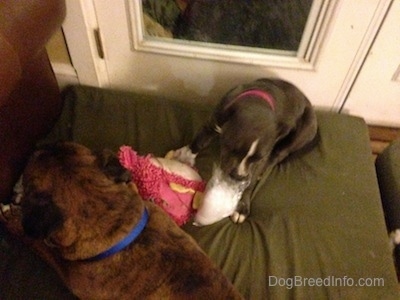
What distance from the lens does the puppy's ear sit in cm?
103

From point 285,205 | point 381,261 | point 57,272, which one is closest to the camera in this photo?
point 57,272

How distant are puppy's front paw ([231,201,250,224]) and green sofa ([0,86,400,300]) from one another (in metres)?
0.02

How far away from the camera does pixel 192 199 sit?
1343mm

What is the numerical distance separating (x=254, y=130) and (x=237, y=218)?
0.35 meters

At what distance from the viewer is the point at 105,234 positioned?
3.18 ft

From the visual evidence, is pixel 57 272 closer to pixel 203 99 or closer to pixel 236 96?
pixel 236 96

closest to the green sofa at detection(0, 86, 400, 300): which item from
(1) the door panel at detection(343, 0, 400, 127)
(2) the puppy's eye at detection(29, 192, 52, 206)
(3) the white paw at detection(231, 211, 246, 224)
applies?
(3) the white paw at detection(231, 211, 246, 224)

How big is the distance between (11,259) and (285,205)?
0.95 m

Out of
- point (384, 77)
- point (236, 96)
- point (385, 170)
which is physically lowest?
point (385, 170)

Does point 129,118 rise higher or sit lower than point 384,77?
lower

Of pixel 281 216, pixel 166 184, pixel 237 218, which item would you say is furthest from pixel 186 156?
pixel 281 216

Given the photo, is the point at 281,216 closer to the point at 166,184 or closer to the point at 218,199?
the point at 218,199

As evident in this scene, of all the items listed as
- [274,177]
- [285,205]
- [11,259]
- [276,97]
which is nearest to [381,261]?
[285,205]

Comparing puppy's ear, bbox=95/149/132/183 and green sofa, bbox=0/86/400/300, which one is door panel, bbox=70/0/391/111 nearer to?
green sofa, bbox=0/86/400/300
